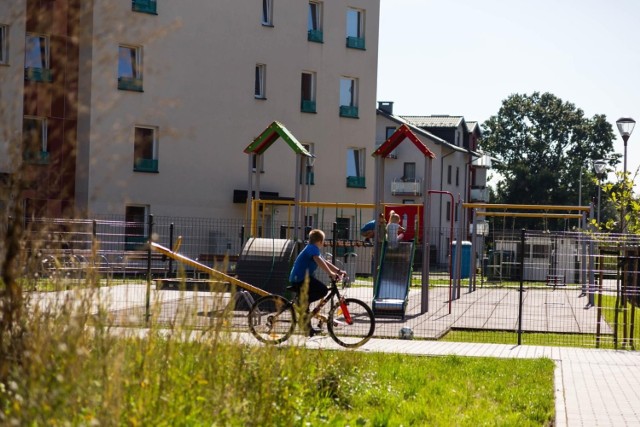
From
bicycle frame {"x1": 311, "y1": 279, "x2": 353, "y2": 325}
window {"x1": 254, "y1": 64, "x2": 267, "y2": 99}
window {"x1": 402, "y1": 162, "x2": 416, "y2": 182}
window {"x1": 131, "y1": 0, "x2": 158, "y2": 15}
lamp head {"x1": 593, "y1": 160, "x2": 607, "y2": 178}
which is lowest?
bicycle frame {"x1": 311, "y1": 279, "x2": 353, "y2": 325}

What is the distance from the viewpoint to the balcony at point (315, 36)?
43656 millimetres

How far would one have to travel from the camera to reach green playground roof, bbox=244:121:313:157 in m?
24.3

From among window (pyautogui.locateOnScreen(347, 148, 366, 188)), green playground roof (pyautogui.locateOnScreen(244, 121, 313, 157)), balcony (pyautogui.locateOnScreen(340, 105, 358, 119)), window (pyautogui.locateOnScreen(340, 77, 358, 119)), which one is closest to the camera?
green playground roof (pyautogui.locateOnScreen(244, 121, 313, 157))

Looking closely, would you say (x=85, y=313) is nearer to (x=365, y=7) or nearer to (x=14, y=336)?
(x=14, y=336)

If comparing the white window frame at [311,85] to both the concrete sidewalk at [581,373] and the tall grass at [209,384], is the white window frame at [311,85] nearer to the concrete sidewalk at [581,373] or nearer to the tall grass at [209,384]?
the concrete sidewalk at [581,373]

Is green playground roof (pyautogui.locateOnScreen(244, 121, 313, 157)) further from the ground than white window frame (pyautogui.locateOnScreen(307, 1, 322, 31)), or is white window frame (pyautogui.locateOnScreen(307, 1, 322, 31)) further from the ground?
white window frame (pyautogui.locateOnScreen(307, 1, 322, 31))

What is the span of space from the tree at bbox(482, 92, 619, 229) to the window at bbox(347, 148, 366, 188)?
47.2 meters

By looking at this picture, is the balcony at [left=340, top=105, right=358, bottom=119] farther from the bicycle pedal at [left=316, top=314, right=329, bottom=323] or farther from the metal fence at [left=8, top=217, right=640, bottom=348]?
the bicycle pedal at [left=316, top=314, right=329, bottom=323]

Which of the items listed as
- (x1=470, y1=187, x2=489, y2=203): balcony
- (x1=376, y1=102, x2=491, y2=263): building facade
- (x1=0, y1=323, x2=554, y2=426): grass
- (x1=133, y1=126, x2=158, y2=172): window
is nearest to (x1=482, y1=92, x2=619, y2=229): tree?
(x1=470, y1=187, x2=489, y2=203): balcony

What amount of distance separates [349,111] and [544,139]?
2073 inches

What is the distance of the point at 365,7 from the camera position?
4612cm

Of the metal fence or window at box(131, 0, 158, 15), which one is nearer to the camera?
the metal fence

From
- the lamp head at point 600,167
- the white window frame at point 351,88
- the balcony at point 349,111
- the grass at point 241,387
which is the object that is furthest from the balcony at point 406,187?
the grass at point 241,387

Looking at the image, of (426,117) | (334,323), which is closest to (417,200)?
(426,117)
